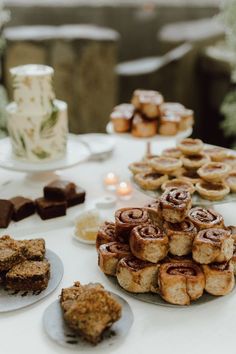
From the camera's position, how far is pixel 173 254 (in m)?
1.37

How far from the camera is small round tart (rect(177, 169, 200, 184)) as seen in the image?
1.79 metres

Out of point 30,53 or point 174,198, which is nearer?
point 174,198

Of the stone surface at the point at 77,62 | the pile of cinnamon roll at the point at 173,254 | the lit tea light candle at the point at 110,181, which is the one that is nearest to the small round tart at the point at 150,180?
the lit tea light candle at the point at 110,181

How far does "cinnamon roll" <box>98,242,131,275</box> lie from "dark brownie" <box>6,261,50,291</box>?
0.46 ft

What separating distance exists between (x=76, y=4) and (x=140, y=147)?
8.64ft

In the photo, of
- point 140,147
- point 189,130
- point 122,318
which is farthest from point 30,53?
point 122,318

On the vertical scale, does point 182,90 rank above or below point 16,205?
below

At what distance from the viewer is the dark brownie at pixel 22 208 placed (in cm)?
174

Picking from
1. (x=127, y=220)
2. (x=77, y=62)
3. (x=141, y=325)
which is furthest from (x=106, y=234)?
(x=77, y=62)

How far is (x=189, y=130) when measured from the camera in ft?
7.28

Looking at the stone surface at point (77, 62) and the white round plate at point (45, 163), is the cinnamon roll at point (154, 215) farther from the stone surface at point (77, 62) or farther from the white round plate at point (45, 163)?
the stone surface at point (77, 62)

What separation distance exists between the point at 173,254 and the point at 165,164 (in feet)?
1.76

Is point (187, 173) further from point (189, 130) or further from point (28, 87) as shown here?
point (28, 87)

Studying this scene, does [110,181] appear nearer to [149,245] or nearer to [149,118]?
[149,118]
